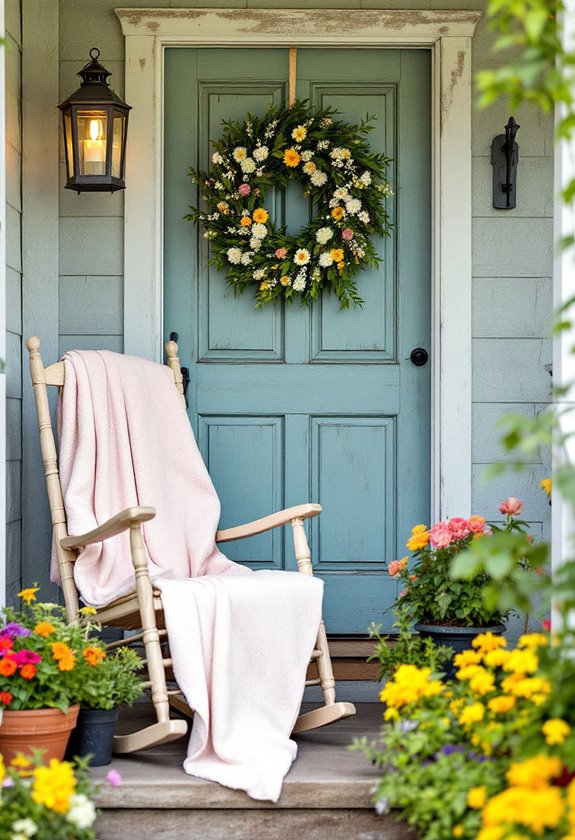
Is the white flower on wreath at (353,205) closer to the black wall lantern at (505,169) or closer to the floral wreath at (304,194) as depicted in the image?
the floral wreath at (304,194)

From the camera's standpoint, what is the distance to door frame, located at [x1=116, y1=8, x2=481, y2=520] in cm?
334

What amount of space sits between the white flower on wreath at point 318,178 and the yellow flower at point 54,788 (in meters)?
2.03

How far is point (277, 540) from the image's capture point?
136 inches

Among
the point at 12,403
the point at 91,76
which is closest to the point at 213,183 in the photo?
the point at 91,76

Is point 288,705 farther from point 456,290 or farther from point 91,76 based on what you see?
point 91,76

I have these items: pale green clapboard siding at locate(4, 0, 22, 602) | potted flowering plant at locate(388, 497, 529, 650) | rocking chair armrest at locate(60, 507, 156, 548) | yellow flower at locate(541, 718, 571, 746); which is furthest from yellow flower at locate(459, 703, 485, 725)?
pale green clapboard siding at locate(4, 0, 22, 602)

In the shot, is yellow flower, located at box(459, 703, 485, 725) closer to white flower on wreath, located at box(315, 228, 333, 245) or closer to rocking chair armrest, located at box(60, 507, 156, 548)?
rocking chair armrest, located at box(60, 507, 156, 548)

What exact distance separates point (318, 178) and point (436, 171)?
37cm

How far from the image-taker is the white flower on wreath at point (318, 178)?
11.0 ft

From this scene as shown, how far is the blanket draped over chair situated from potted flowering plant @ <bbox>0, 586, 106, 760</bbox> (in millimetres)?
274

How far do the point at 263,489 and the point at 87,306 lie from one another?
78 cm

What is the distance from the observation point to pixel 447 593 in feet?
8.62

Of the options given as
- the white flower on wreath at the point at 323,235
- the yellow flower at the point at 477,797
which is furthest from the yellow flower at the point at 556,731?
the white flower on wreath at the point at 323,235

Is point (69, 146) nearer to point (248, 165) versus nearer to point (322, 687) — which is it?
point (248, 165)
